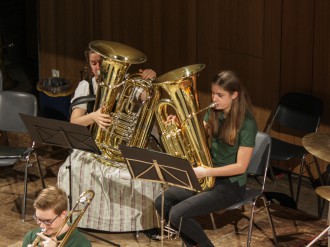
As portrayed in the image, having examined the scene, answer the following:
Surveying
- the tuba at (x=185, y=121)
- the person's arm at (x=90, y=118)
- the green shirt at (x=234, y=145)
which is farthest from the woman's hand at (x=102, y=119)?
the green shirt at (x=234, y=145)

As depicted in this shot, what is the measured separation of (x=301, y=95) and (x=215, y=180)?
6.04 feet

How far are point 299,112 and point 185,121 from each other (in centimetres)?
205

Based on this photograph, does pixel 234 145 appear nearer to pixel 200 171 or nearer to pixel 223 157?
pixel 223 157

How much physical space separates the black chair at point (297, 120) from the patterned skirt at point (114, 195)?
4.11ft

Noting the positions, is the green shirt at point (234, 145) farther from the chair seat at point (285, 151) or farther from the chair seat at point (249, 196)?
the chair seat at point (285, 151)

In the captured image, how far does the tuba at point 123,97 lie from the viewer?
20.1 ft

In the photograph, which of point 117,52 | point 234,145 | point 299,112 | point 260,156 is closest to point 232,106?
point 234,145

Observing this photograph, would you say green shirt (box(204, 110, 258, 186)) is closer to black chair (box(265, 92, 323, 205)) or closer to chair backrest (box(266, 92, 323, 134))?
black chair (box(265, 92, 323, 205))

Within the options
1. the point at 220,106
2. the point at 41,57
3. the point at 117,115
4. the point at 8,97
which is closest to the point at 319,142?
the point at 220,106

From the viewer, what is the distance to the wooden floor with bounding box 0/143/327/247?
254 inches

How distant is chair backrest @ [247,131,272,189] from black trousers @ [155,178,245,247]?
318 mm

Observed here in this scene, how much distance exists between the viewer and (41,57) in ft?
31.8

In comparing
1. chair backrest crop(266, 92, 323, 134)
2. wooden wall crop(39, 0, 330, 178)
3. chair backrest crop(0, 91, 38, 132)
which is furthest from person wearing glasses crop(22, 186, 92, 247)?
wooden wall crop(39, 0, 330, 178)

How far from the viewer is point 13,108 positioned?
24.1 feet
